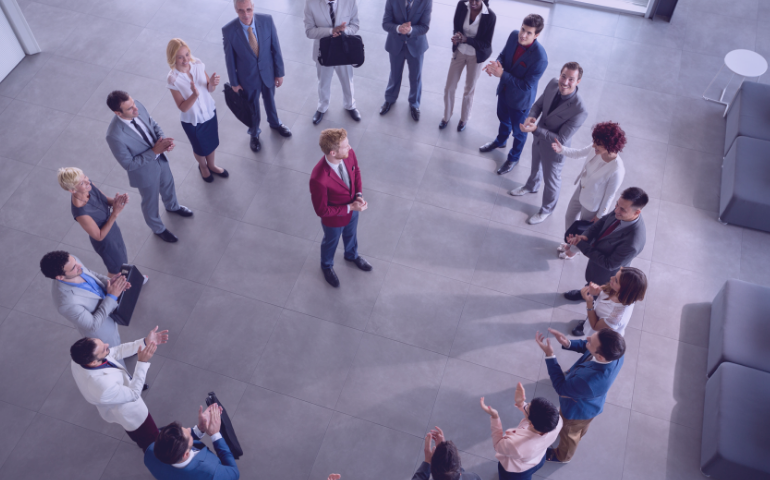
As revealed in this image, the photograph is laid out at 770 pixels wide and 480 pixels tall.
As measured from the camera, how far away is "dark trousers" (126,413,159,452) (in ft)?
13.0

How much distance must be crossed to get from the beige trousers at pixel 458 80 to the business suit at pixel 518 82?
1.36 ft

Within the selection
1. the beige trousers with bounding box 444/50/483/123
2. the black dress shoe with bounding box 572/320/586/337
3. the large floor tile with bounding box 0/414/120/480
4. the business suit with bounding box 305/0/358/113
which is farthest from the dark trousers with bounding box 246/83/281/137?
the black dress shoe with bounding box 572/320/586/337

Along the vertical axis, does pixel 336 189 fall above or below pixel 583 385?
above

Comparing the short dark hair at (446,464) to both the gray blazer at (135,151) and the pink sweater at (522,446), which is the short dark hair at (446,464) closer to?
the pink sweater at (522,446)

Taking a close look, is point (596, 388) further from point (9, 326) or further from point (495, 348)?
point (9, 326)

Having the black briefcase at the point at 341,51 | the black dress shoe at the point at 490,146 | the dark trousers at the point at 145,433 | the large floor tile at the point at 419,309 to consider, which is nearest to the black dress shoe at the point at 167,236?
the dark trousers at the point at 145,433

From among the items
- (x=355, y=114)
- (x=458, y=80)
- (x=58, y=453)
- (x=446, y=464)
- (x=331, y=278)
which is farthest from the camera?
(x=355, y=114)

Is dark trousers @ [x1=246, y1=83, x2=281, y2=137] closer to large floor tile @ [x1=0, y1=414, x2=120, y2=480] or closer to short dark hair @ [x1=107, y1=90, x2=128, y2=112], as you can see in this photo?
short dark hair @ [x1=107, y1=90, x2=128, y2=112]

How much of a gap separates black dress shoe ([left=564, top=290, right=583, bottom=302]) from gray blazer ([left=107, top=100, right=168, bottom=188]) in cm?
383

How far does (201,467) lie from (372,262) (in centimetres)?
257

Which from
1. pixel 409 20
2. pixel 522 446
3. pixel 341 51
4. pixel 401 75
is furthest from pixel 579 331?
pixel 341 51

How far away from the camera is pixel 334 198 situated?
4.36 meters

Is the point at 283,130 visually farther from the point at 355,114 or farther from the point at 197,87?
the point at 197,87

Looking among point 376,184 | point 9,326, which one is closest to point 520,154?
point 376,184
